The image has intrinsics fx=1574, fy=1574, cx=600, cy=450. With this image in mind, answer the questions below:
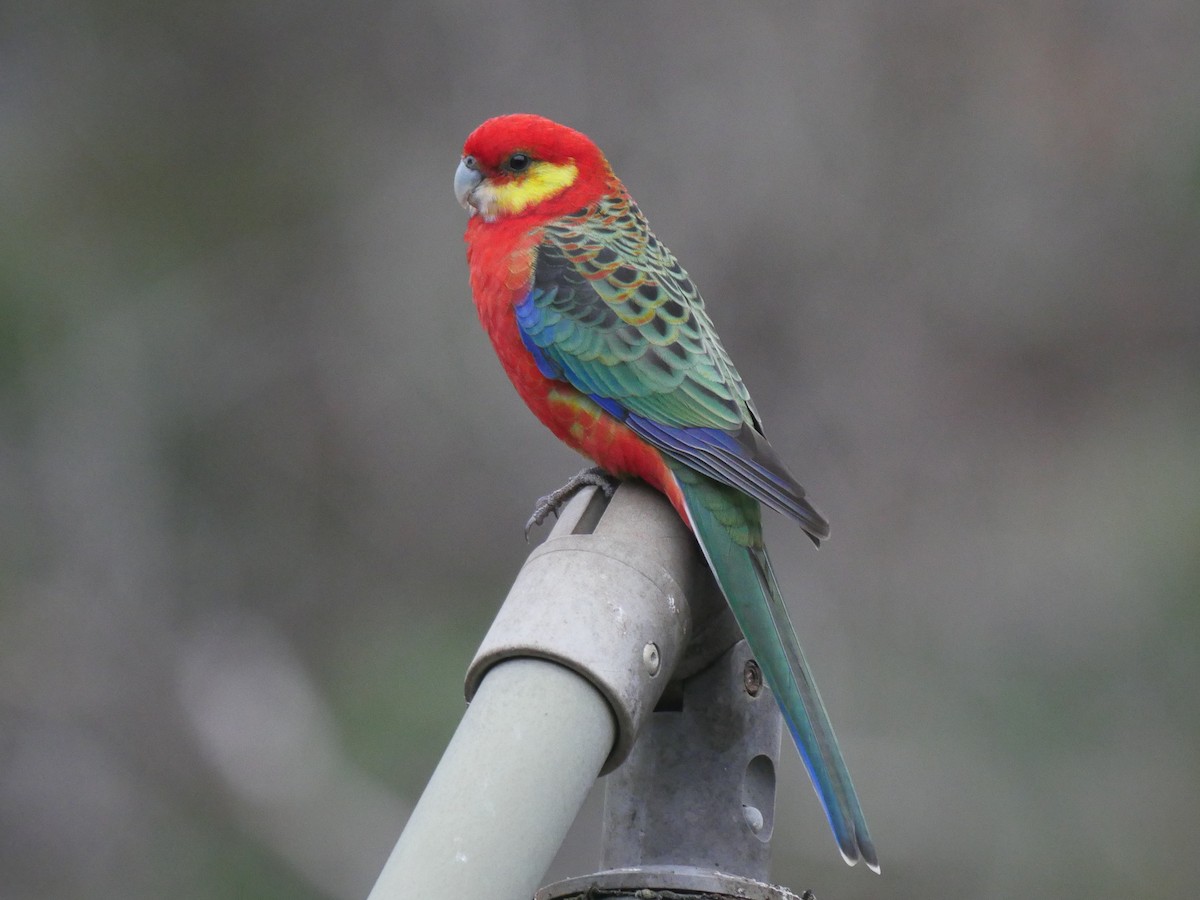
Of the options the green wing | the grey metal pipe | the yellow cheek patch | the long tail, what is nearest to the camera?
the grey metal pipe

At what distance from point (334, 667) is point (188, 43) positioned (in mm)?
3481

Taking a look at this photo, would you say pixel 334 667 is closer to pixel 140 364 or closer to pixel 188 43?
pixel 140 364

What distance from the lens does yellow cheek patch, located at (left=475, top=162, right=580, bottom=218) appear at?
384 centimetres

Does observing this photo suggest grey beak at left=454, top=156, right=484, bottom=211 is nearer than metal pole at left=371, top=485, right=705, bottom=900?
No

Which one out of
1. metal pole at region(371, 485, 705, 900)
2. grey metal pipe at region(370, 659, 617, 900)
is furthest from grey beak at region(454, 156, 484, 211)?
grey metal pipe at region(370, 659, 617, 900)

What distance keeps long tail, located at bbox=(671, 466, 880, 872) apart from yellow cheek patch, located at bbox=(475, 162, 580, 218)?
4.24ft

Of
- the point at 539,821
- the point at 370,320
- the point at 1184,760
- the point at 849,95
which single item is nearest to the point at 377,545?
the point at 370,320

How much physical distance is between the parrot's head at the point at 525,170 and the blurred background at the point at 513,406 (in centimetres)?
382

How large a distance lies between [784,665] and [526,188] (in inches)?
72.1

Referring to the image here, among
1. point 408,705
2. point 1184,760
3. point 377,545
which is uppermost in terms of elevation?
point 377,545

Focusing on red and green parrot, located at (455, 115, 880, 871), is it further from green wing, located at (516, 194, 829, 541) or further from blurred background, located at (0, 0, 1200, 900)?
blurred background, located at (0, 0, 1200, 900)

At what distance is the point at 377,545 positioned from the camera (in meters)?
8.34

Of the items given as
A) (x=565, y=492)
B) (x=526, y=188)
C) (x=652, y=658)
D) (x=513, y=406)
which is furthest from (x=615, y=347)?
(x=513, y=406)

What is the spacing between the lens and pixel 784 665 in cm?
237
